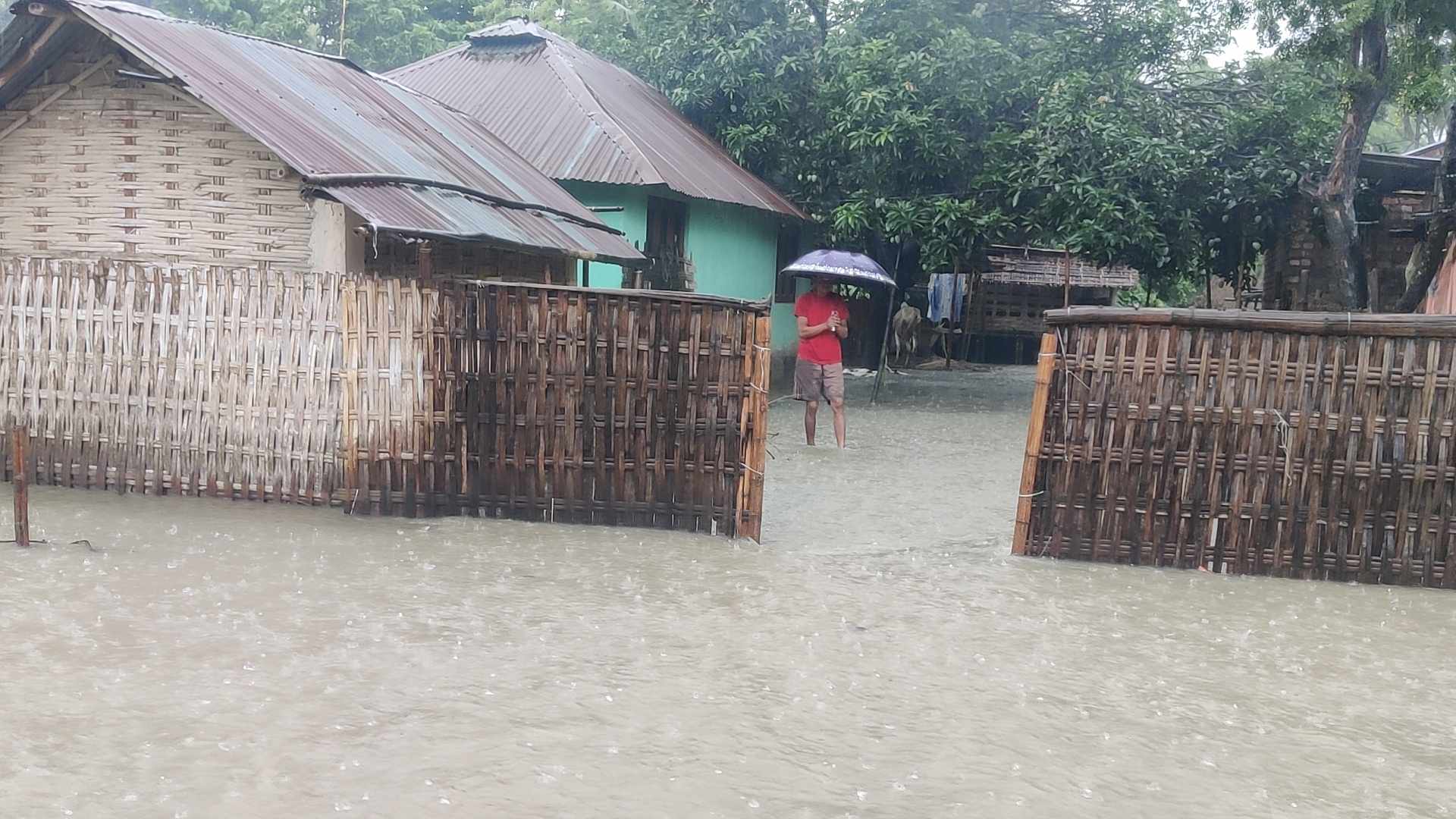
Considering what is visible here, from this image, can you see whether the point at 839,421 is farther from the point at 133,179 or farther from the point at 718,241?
the point at 133,179

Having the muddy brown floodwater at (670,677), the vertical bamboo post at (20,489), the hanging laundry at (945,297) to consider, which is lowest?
the muddy brown floodwater at (670,677)

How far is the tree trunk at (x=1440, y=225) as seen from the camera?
45.2 ft

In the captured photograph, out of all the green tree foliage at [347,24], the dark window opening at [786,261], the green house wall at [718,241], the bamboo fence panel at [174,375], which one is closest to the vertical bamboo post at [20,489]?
the bamboo fence panel at [174,375]

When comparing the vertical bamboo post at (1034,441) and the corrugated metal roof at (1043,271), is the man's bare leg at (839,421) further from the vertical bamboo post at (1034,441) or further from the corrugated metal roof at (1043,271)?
the corrugated metal roof at (1043,271)

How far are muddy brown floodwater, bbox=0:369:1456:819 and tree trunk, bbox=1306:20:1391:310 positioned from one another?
9.82 m

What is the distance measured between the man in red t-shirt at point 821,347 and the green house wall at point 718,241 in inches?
107

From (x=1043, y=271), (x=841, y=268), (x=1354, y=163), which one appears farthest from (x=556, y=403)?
(x=1043, y=271)

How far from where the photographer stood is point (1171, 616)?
6.86 metres

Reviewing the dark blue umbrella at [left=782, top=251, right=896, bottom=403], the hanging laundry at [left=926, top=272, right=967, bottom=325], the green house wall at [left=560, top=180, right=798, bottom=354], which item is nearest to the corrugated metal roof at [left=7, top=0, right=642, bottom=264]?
the green house wall at [left=560, top=180, right=798, bottom=354]

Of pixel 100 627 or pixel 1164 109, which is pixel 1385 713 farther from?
pixel 1164 109

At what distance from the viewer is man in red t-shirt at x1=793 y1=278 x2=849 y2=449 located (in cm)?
1305

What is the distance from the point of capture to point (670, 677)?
546 centimetres

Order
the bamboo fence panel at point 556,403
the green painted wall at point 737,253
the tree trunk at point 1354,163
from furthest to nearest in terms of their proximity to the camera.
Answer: the green painted wall at point 737,253, the tree trunk at point 1354,163, the bamboo fence panel at point 556,403

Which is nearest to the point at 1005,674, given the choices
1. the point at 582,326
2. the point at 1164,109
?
the point at 582,326
